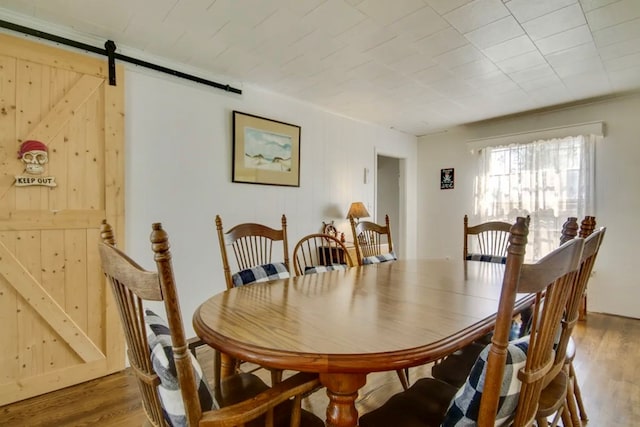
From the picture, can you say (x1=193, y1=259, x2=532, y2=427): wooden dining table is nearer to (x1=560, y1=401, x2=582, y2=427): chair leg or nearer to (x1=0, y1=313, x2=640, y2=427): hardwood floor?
(x1=560, y1=401, x2=582, y2=427): chair leg

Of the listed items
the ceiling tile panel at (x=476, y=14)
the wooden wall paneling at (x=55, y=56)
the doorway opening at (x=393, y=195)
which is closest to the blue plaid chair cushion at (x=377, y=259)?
the ceiling tile panel at (x=476, y=14)

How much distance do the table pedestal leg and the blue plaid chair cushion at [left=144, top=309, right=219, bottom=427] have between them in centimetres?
30

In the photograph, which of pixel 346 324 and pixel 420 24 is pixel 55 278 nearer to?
pixel 346 324

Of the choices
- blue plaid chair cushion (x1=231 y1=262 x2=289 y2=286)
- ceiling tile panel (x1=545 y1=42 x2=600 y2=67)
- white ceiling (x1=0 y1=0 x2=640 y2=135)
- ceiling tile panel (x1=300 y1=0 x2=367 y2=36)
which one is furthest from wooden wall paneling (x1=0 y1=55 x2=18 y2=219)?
ceiling tile panel (x1=545 y1=42 x2=600 y2=67)

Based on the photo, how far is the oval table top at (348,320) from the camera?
86 cm

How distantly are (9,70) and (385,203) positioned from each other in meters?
4.92

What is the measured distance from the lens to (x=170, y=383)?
0.76m

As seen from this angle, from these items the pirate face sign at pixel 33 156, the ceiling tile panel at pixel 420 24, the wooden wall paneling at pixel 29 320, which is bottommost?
the wooden wall paneling at pixel 29 320

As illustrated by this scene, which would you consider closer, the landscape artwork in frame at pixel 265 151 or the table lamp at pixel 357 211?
the landscape artwork in frame at pixel 265 151

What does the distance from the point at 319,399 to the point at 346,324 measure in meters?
1.13

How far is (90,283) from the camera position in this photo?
87.7 inches

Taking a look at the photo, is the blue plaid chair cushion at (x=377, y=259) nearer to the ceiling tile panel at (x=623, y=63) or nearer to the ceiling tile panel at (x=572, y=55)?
the ceiling tile panel at (x=572, y=55)

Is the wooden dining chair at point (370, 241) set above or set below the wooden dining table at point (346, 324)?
above

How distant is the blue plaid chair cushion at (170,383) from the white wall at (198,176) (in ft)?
6.10
